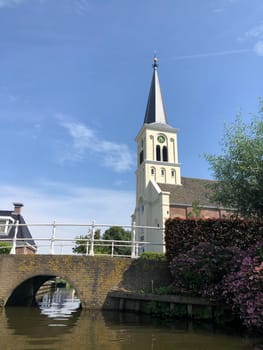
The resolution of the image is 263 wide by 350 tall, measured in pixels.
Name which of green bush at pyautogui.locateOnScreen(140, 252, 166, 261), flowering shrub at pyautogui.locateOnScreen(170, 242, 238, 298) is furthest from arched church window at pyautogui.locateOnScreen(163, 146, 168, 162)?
flowering shrub at pyautogui.locateOnScreen(170, 242, 238, 298)

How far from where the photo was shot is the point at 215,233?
11.4m

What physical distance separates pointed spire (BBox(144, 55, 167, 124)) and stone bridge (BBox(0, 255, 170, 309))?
3272 centimetres

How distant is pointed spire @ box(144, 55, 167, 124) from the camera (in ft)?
139

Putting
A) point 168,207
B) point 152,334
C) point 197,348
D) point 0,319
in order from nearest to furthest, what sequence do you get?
point 197,348 < point 152,334 < point 0,319 < point 168,207

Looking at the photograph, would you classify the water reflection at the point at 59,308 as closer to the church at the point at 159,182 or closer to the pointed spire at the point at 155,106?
the church at the point at 159,182

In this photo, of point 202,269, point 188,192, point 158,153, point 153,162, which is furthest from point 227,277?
Answer: point 158,153

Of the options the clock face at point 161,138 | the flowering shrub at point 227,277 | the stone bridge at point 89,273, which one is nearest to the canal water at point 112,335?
the flowering shrub at point 227,277

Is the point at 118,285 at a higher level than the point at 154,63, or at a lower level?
lower

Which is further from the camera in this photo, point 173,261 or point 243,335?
point 173,261

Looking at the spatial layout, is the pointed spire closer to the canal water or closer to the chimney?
the chimney

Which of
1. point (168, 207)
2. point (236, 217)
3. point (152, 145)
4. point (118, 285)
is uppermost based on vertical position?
point (152, 145)

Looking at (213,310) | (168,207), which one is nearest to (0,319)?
(213,310)

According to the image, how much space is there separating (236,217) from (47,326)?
834 centimetres

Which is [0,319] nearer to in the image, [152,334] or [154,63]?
[152,334]
